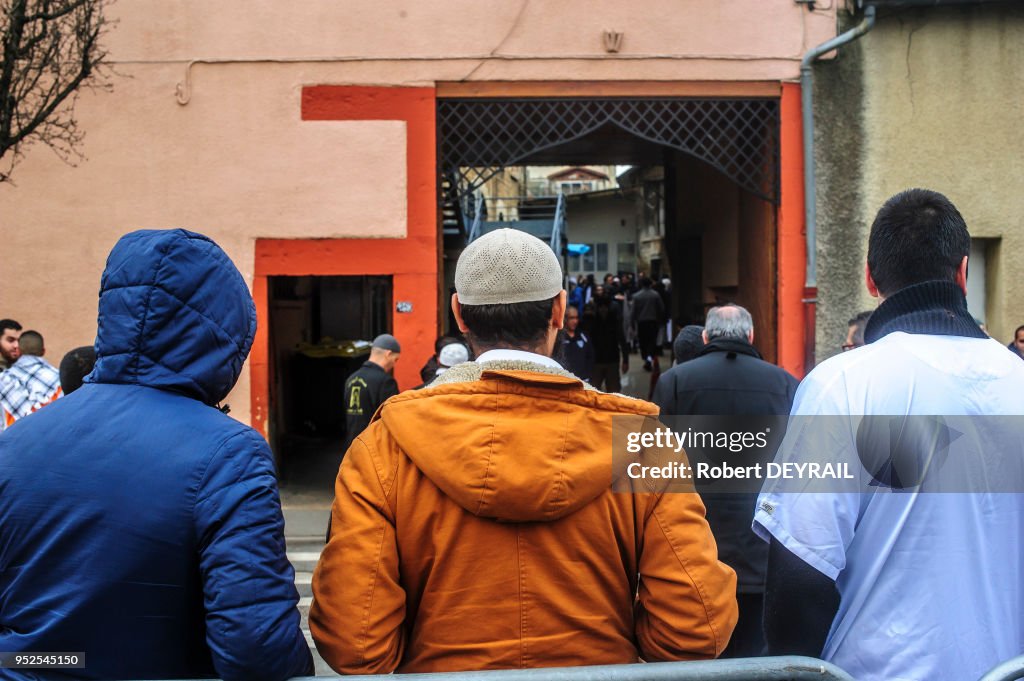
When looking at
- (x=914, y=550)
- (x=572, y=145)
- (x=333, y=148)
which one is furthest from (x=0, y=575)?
(x=572, y=145)

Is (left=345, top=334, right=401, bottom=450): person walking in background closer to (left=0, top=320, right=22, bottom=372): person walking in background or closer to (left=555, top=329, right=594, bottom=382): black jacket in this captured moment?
(left=0, top=320, right=22, bottom=372): person walking in background

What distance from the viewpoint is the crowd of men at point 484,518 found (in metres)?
1.76

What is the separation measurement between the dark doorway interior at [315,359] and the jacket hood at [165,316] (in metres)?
7.98

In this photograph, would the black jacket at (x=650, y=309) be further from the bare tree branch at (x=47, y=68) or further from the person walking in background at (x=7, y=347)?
the person walking in background at (x=7, y=347)

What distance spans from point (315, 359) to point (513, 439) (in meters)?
10.3

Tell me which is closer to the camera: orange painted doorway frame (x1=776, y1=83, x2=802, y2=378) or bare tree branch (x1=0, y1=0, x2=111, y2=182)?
bare tree branch (x1=0, y1=0, x2=111, y2=182)

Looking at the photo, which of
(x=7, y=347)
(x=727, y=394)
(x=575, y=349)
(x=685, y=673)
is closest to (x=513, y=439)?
(x=685, y=673)

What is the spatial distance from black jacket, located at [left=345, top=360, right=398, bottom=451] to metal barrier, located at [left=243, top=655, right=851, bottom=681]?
17.5 ft

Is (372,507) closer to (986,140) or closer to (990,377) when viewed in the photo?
(990,377)

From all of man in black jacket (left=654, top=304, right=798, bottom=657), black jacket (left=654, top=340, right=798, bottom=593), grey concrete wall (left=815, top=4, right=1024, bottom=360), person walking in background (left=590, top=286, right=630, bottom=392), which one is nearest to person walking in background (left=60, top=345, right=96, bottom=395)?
black jacket (left=654, top=340, right=798, bottom=593)

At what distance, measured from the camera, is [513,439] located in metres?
1.76

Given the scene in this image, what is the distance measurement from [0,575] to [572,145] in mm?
12569

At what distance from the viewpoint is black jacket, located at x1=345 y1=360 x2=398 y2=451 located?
280 inches

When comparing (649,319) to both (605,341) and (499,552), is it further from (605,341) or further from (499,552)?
(499,552)
